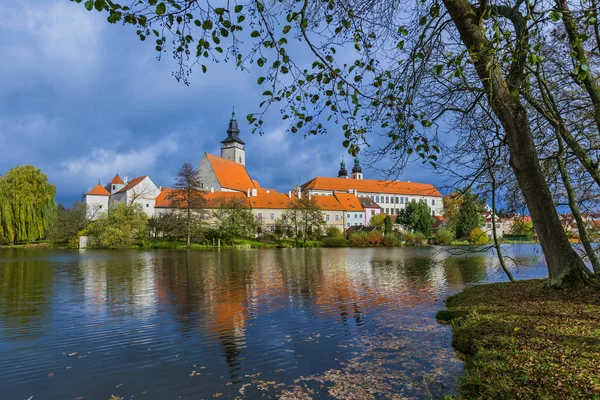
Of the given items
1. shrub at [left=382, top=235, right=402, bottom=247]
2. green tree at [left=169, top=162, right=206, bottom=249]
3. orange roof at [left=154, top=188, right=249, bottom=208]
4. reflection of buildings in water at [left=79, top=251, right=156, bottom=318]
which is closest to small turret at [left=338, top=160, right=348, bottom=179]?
orange roof at [left=154, top=188, right=249, bottom=208]

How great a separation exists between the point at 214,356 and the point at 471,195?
6920 millimetres

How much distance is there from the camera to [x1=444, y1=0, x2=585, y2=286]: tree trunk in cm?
575

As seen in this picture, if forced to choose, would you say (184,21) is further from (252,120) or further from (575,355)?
(575,355)

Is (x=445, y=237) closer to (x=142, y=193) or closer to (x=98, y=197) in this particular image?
(x=142, y=193)

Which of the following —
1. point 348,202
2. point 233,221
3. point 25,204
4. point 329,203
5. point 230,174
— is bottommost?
point 233,221

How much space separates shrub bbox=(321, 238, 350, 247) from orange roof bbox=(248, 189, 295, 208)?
13848 millimetres

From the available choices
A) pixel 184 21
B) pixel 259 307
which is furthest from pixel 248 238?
pixel 184 21

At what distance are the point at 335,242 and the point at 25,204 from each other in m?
38.1

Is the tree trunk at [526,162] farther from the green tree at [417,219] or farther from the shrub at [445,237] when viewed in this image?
the green tree at [417,219]

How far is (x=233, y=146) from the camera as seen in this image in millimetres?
88500

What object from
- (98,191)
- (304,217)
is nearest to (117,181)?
(98,191)

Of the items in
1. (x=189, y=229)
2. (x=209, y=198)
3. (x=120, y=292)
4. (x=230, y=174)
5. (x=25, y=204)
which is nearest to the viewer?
(x=120, y=292)

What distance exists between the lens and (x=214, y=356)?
21.8 feet

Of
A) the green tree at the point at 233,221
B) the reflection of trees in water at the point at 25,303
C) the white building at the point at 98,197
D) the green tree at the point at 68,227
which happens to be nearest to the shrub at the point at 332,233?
the green tree at the point at 233,221
